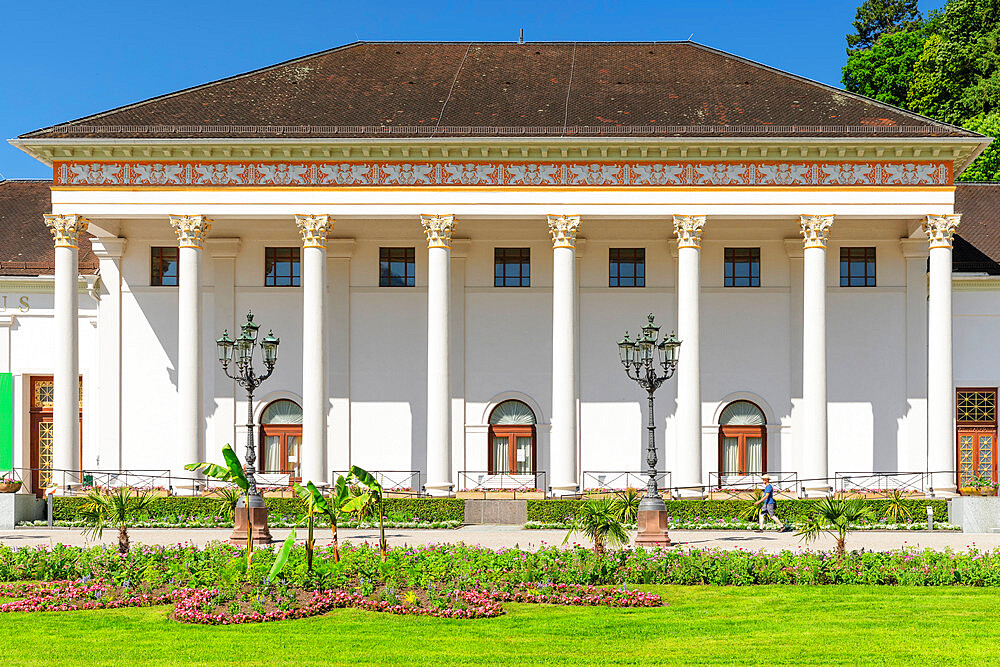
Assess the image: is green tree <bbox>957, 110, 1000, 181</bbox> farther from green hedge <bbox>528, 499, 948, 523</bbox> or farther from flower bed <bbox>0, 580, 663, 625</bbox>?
flower bed <bbox>0, 580, 663, 625</bbox>

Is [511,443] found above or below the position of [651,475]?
below

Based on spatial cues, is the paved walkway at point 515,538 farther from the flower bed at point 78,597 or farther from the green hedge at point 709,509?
the flower bed at point 78,597

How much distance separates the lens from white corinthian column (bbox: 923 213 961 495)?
35406 mm

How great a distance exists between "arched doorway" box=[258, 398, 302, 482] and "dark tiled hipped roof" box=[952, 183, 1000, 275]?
23850 millimetres

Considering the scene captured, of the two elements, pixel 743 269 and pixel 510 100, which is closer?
pixel 510 100

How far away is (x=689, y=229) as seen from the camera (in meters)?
35.7

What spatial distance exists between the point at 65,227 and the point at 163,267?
4.75 m

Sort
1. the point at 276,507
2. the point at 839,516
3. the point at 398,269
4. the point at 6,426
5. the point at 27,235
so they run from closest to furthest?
the point at 839,516 → the point at 276,507 → the point at 398,269 → the point at 6,426 → the point at 27,235

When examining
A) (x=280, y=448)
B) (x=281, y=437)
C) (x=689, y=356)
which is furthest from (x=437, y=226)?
(x=280, y=448)

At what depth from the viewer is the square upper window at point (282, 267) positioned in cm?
4000

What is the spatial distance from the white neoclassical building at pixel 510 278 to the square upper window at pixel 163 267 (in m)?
0.08

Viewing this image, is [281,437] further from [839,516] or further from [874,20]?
[874,20]

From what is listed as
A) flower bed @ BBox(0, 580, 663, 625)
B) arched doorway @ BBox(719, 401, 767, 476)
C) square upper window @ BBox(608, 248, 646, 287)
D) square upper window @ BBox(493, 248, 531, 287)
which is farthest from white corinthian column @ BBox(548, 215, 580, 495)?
flower bed @ BBox(0, 580, 663, 625)

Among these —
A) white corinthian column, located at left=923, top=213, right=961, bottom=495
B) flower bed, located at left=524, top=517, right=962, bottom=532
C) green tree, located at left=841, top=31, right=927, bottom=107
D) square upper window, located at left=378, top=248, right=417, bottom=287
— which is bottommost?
flower bed, located at left=524, top=517, right=962, bottom=532
